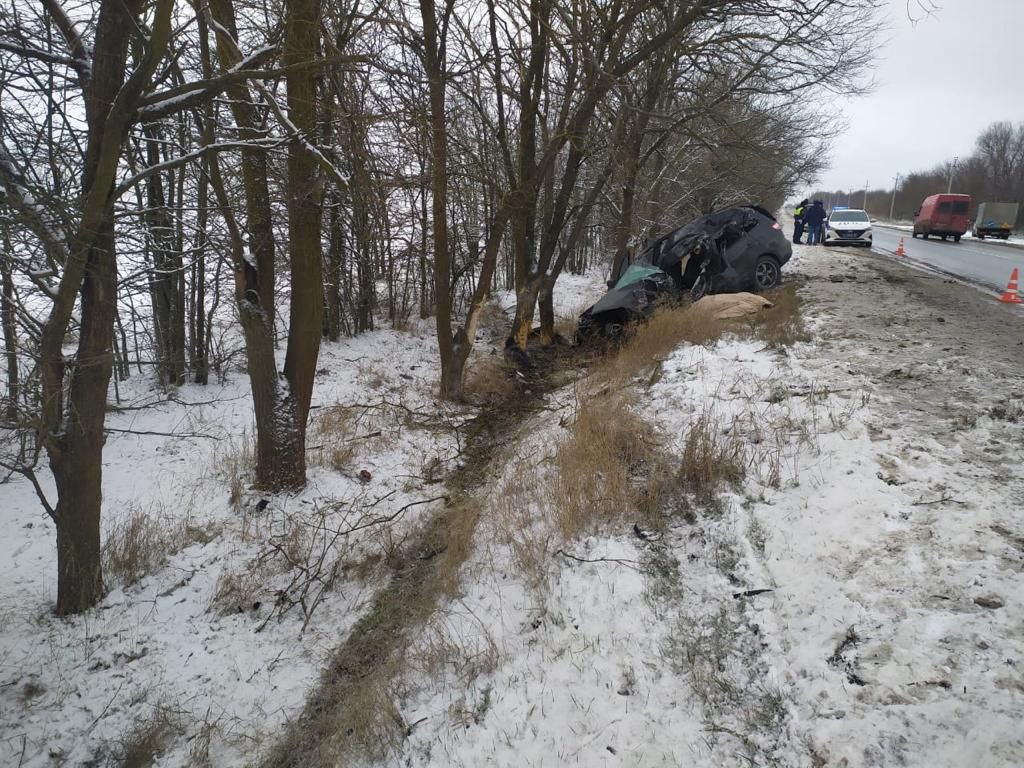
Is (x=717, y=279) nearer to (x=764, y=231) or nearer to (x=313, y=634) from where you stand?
(x=764, y=231)

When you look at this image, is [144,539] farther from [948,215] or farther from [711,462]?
[948,215]

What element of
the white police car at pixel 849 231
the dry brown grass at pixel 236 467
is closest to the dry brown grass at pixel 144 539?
the dry brown grass at pixel 236 467

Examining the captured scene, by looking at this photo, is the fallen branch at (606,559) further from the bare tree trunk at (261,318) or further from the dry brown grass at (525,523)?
the bare tree trunk at (261,318)

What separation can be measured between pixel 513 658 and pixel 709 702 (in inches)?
45.0

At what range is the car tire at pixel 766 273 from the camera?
34.6 ft

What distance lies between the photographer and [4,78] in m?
3.36

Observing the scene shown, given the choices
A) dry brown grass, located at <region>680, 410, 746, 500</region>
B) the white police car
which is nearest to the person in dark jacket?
the white police car

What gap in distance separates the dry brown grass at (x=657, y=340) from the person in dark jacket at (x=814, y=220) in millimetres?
18625

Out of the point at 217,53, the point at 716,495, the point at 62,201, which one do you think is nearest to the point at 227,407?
the point at 217,53

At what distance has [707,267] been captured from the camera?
10.4m

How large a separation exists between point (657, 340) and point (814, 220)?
66.3 feet

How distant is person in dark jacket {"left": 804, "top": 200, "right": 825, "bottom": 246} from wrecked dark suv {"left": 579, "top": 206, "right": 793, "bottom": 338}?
15.4 m

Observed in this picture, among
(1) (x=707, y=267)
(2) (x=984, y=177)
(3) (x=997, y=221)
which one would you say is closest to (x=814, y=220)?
(3) (x=997, y=221)

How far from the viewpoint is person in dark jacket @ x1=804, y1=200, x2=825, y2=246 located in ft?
77.2
